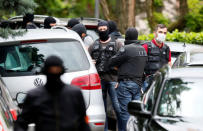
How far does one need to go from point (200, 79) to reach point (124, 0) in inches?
501

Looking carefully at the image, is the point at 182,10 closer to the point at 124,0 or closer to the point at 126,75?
the point at 124,0

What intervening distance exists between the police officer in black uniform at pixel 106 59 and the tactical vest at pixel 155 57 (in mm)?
691

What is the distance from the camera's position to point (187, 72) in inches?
248

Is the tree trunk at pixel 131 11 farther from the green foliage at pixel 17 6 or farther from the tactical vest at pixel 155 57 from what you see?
the green foliage at pixel 17 6

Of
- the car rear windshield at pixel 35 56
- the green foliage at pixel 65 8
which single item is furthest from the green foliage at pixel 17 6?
the green foliage at pixel 65 8

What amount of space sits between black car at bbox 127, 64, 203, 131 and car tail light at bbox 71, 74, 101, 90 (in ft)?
2.99

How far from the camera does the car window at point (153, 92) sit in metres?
5.94

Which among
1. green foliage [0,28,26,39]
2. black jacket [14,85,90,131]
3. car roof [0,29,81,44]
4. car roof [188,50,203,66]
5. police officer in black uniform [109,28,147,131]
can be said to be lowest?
police officer in black uniform [109,28,147,131]

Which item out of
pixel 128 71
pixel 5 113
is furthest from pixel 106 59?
pixel 5 113

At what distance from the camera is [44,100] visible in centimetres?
434

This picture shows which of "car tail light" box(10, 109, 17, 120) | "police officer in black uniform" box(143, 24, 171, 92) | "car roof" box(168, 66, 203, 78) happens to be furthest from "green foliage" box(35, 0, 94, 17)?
"car tail light" box(10, 109, 17, 120)

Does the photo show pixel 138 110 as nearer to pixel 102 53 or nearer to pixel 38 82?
pixel 38 82

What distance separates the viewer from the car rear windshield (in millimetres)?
6953

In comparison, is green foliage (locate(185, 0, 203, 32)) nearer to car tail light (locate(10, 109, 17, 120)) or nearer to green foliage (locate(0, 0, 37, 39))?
green foliage (locate(0, 0, 37, 39))
